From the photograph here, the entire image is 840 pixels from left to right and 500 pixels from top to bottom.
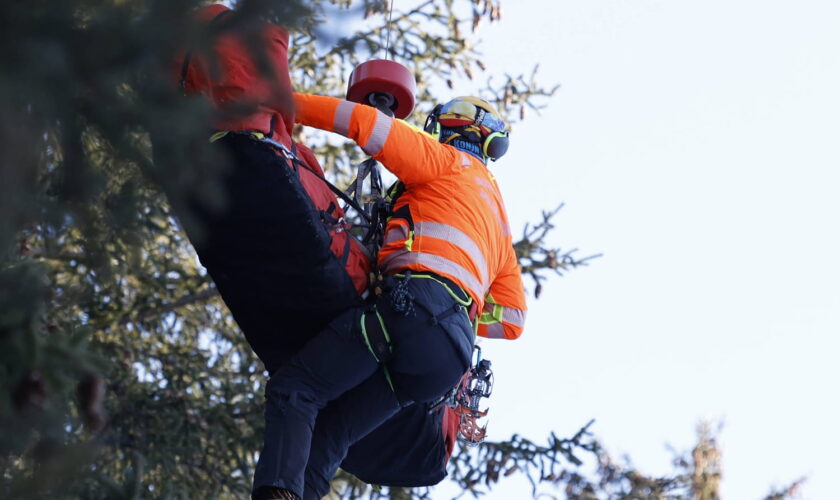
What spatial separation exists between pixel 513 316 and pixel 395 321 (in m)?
1.21

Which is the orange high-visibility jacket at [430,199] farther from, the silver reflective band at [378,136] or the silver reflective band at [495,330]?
the silver reflective band at [495,330]

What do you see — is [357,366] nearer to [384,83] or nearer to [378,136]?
[378,136]

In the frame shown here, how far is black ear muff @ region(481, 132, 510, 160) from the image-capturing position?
618cm

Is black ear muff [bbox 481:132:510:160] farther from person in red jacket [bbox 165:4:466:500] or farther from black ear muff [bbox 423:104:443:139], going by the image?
person in red jacket [bbox 165:4:466:500]

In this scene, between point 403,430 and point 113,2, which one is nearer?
point 113,2

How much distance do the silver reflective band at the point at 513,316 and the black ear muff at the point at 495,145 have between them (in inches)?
31.3

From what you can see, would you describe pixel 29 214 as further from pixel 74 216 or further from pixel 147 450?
pixel 147 450

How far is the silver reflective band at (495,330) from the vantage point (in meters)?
6.46

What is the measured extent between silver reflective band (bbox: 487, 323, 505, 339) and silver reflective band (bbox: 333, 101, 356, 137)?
5.12ft

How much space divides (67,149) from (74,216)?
19cm

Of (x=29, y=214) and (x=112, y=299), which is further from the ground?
(x=112, y=299)

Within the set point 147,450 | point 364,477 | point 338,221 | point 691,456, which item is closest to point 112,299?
point 147,450

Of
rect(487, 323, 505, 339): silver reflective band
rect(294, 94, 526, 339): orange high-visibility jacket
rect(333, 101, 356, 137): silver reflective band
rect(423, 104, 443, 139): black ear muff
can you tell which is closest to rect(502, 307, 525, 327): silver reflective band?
rect(487, 323, 505, 339): silver reflective band

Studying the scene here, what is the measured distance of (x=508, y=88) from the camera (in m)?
10.3
